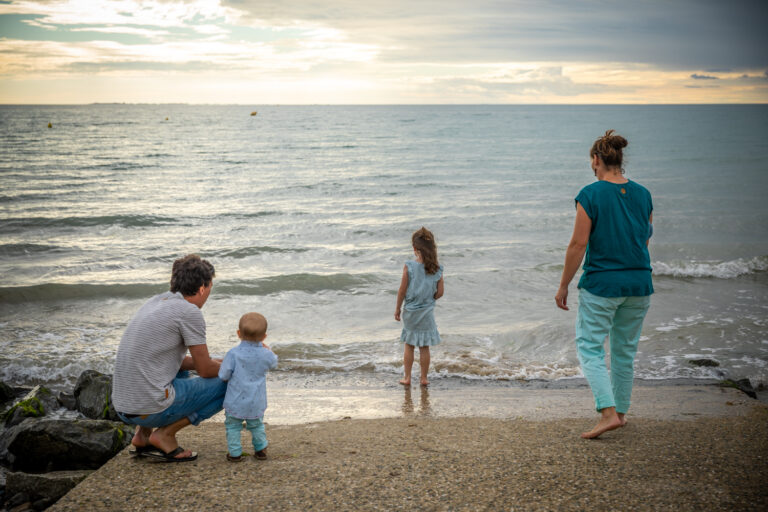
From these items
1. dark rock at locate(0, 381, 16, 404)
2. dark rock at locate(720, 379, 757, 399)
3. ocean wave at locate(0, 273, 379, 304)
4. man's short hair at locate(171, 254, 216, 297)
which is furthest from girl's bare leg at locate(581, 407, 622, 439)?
ocean wave at locate(0, 273, 379, 304)

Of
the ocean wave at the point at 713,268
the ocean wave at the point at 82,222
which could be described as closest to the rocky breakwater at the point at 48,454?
the ocean wave at the point at 713,268

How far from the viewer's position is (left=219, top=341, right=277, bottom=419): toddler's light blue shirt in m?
3.46

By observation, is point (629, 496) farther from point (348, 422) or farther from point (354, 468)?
point (348, 422)

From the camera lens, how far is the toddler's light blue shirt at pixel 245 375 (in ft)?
11.3

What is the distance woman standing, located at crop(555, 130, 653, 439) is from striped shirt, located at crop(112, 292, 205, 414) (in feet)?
8.07

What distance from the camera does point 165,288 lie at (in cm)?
1090

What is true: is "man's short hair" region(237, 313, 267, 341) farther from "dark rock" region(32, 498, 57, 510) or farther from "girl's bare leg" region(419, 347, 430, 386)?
"girl's bare leg" region(419, 347, 430, 386)

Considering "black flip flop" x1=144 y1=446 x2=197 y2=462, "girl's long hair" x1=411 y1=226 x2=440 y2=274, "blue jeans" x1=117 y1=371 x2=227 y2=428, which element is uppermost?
"girl's long hair" x1=411 y1=226 x2=440 y2=274

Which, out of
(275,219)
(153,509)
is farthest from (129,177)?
(153,509)

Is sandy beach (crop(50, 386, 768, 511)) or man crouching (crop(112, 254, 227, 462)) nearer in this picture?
sandy beach (crop(50, 386, 768, 511))

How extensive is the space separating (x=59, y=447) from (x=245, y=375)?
1786mm

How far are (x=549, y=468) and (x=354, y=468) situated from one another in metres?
1.25

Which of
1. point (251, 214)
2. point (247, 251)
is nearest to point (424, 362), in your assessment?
point (247, 251)

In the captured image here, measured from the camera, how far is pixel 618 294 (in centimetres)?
363
